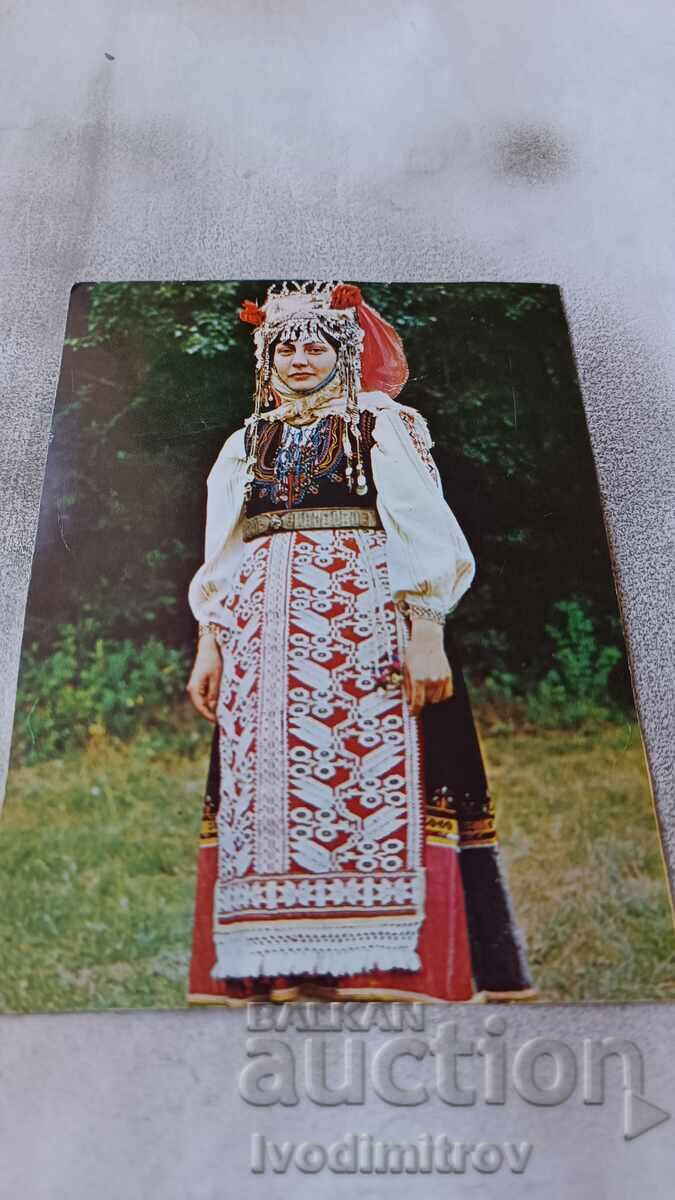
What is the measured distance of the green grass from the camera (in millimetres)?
2029

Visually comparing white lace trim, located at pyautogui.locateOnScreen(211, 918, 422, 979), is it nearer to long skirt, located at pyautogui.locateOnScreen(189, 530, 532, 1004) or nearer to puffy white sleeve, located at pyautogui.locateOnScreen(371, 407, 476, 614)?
long skirt, located at pyautogui.locateOnScreen(189, 530, 532, 1004)

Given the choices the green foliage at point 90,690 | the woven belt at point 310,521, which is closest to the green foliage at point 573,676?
the woven belt at point 310,521

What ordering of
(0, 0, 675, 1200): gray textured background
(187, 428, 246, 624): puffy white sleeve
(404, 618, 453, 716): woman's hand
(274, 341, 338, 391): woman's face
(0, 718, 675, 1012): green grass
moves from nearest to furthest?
(0, 0, 675, 1200): gray textured background → (0, 718, 675, 1012): green grass → (404, 618, 453, 716): woman's hand → (187, 428, 246, 624): puffy white sleeve → (274, 341, 338, 391): woman's face

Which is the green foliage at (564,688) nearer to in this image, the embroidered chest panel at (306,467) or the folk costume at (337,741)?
the folk costume at (337,741)

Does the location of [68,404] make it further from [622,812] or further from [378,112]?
[622,812]

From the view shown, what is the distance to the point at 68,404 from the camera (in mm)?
2660

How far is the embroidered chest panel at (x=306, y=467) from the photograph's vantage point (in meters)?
2.41

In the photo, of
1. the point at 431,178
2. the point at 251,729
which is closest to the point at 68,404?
the point at 251,729

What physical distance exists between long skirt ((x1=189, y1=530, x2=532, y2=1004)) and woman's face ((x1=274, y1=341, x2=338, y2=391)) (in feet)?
1.62

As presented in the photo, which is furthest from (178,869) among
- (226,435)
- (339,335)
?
(339,335)

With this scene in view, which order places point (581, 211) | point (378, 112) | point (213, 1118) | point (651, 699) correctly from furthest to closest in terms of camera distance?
1. point (378, 112)
2. point (581, 211)
3. point (651, 699)
4. point (213, 1118)

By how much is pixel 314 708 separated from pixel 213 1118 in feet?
2.59

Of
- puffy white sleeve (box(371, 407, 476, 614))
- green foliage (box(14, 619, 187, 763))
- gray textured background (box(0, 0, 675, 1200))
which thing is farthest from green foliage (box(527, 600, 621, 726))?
green foliage (box(14, 619, 187, 763))

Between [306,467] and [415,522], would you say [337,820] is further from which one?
[306,467]
